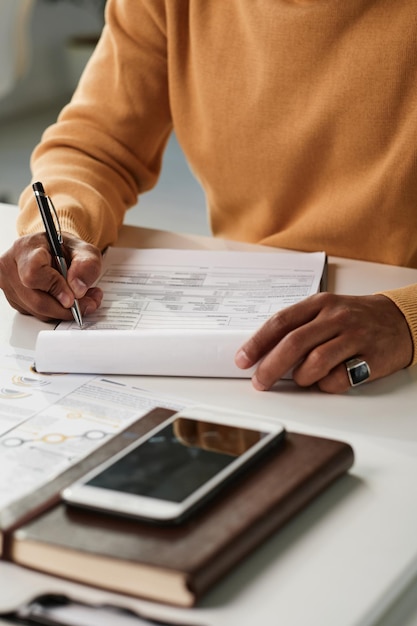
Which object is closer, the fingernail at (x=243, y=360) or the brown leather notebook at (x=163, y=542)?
the brown leather notebook at (x=163, y=542)

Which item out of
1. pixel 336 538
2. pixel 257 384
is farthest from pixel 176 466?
pixel 257 384

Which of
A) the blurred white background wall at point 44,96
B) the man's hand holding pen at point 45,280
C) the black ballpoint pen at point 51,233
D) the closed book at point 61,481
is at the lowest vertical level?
the blurred white background wall at point 44,96

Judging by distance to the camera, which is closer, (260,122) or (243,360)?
(243,360)

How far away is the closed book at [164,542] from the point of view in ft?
2.00

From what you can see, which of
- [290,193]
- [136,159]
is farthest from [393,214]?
[136,159]

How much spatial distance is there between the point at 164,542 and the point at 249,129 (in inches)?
37.4

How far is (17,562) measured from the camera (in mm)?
662

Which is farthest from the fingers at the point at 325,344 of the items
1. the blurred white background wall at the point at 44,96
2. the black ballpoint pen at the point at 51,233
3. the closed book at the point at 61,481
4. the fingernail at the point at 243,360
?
the blurred white background wall at the point at 44,96

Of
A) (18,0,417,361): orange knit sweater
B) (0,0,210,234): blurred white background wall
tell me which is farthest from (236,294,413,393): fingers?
(0,0,210,234): blurred white background wall

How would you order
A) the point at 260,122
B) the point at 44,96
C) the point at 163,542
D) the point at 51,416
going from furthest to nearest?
the point at 44,96
the point at 260,122
the point at 51,416
the point at 163,542

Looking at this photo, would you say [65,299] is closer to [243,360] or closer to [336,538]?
[243,360]

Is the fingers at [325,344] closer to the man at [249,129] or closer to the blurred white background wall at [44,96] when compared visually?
the man at [249,129]

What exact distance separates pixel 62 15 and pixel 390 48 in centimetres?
442

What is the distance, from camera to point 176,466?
0.71 metres
